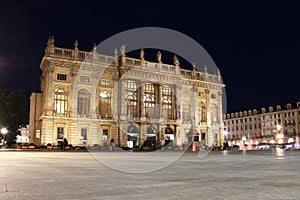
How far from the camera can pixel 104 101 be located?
53.3 metres

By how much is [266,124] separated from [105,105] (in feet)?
249

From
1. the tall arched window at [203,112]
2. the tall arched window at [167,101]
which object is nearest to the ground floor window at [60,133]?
the tall arched window at [167,101]

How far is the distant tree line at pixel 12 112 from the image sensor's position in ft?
170

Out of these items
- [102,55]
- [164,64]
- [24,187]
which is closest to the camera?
[24,187]

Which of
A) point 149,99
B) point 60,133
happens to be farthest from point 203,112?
point 60,133

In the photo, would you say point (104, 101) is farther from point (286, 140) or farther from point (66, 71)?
point (286, 140)

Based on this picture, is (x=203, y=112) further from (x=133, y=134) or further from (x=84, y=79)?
(x=84, y=79)

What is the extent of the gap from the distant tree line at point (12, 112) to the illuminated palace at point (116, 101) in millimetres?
2845

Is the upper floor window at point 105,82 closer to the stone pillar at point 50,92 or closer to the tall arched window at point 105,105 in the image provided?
the tall arched window at point 105,105

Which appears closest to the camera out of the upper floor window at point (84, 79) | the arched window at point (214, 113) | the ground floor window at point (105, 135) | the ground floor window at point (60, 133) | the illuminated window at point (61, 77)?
the ground floor window at point (60, 133)

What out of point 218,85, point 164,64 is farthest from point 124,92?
point 218,85

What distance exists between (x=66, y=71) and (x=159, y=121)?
1765 cm

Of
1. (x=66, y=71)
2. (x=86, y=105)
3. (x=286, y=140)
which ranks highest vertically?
(x=66, y=71)

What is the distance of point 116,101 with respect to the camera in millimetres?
53906
